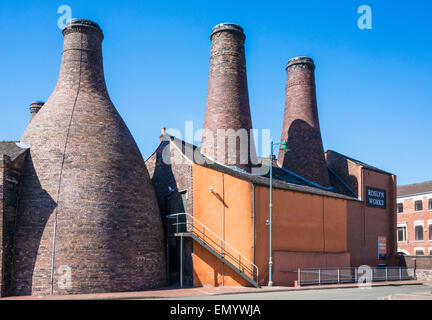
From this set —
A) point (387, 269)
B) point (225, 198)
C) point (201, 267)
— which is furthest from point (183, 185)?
point (387, 269)

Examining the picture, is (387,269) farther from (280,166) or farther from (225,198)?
(225,198)

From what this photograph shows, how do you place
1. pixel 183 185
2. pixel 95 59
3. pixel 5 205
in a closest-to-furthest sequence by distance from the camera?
pixel 5 205
pixel 95 59
pixel 183 185

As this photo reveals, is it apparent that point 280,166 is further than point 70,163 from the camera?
Yes

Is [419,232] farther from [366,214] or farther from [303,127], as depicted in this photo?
[303,127]

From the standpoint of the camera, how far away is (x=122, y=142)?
72.9 ft

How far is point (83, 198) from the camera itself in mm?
19969

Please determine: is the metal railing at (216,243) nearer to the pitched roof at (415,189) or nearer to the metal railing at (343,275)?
the metal railing at (343,275)

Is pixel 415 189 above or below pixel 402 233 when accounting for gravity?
above

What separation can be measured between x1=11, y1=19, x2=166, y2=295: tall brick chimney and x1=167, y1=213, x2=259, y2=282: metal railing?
204 cm

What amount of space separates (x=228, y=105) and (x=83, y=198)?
11.6m

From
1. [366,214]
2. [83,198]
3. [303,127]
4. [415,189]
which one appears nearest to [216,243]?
[83,198]

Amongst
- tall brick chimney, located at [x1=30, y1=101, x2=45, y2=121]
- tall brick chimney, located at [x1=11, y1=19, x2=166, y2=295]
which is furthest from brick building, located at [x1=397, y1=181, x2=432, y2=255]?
tall brick chimney, located at [x1=30, y1=101, x2=45, y2=121]

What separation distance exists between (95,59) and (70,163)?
627 cm

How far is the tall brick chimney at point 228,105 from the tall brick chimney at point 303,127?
6070mm
